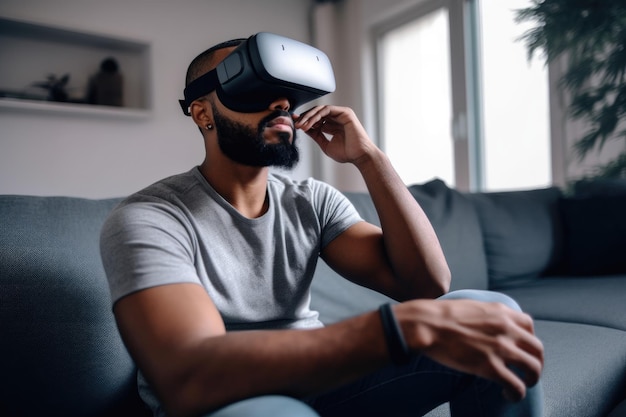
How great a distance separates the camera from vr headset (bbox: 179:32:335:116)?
0.86 m

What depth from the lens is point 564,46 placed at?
91.8 inches

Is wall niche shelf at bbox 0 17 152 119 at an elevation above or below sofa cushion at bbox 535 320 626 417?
above

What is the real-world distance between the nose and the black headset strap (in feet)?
0.39

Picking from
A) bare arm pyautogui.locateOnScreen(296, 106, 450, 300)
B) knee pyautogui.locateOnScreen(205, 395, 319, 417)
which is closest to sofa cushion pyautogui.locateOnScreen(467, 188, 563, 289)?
bare arm pyautogui.locateOnScreen(296, 106, 450, 300)

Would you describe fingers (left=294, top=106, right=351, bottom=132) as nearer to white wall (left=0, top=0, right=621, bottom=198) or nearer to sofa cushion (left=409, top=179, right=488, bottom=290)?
sofa cushion (left=409, top=179, right=488, bottom=290)

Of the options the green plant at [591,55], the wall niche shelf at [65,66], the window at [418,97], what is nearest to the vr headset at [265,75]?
the green plant at [591,55]

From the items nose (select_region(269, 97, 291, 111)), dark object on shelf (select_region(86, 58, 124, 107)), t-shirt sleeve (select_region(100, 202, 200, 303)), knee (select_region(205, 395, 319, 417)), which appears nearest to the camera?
knee (select_region(205, 395, 319, 417))

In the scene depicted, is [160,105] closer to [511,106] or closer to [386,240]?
[511,106]

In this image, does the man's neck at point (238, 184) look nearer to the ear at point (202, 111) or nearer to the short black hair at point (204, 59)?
the ear at point (202, 111)

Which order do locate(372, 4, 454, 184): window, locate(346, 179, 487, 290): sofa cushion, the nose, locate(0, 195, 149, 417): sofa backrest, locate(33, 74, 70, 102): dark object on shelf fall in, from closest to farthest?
locate(0, 195, 149, 417): sofa backrest → the nose → locate(346, 179, 487, 290): sofa cushion → locate(33, 74, 70, 102): dark object on shelf → locate(372, 4, 454, 184): window

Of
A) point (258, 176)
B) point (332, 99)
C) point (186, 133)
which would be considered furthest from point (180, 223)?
point (332, 99)

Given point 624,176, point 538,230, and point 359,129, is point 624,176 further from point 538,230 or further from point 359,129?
point 359,129

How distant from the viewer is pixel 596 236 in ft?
6.46

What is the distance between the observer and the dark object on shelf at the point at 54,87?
113 inches
